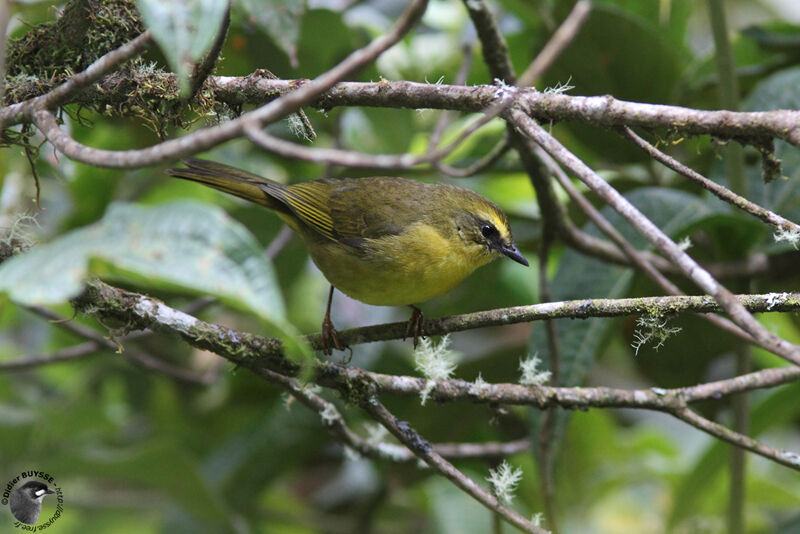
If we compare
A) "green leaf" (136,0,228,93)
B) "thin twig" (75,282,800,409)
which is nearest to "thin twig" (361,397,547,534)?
"thin twig" (75,282,800,409)

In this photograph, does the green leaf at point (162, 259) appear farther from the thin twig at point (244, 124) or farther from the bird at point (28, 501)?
the bird at point (28, 501)

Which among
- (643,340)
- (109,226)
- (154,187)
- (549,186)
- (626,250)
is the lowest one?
(109,226)

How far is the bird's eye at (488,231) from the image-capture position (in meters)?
3.21

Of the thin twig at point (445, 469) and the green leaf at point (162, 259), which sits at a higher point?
the thin twig at point (445, 469)

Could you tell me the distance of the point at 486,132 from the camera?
3596mm

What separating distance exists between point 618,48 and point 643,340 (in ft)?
5.60

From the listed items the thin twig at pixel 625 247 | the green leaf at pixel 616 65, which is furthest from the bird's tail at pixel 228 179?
the green leaf at pixel 616 65

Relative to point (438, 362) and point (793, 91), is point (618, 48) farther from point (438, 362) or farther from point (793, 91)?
point (438, 362)

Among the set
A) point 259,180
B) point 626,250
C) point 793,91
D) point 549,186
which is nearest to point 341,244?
point 259,180

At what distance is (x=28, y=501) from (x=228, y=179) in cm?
132

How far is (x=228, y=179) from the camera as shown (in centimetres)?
289

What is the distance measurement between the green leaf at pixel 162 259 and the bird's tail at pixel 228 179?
1498 mm

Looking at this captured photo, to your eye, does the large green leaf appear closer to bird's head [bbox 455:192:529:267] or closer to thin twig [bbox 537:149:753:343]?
bird's head [bbox 455:192:529:267]

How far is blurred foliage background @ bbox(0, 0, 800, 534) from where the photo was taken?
299 centimetres
